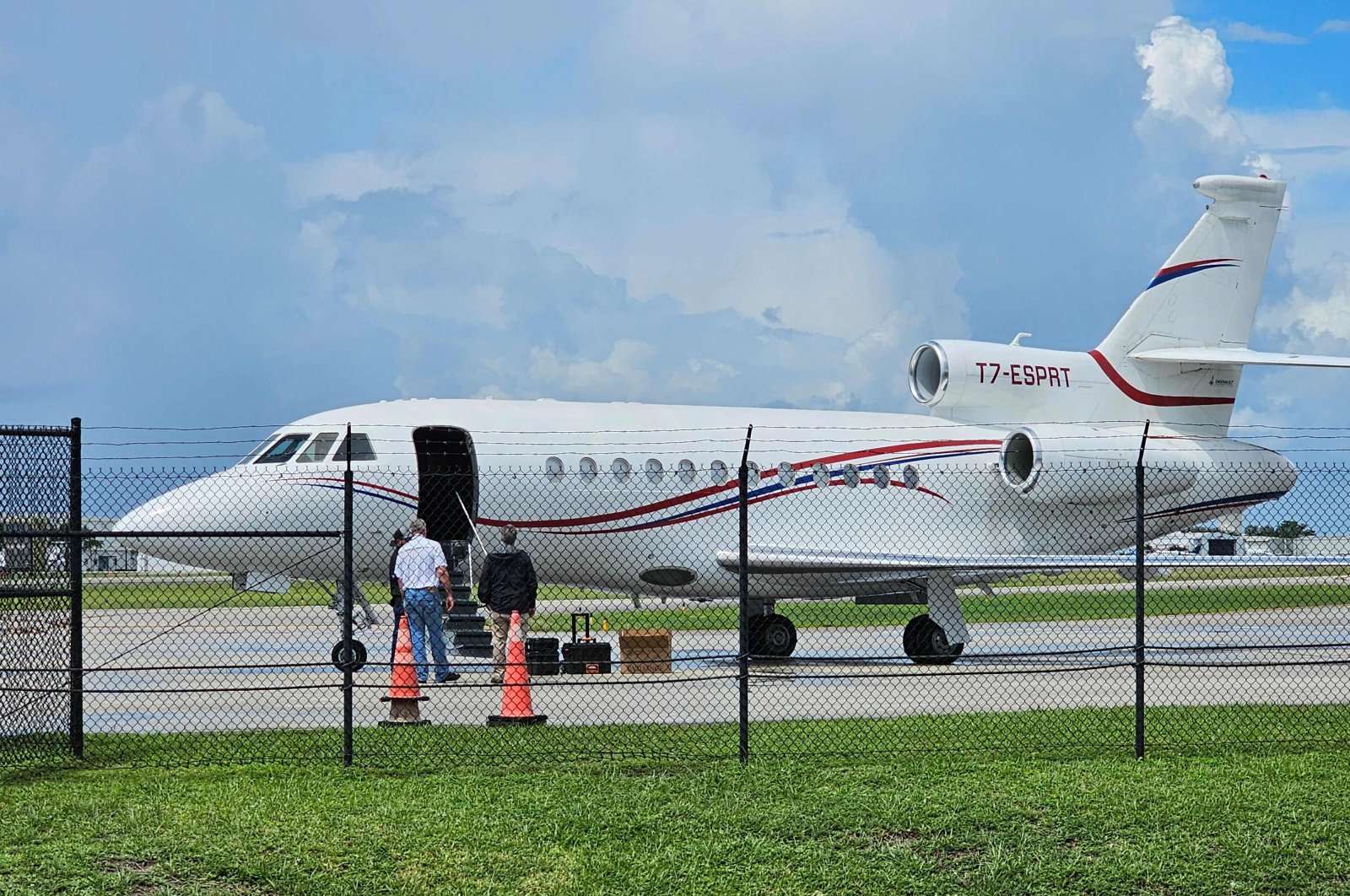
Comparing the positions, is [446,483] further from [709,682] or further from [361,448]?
[709,682]

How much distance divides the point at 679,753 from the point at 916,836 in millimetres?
2778

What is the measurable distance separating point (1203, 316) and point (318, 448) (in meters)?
15.1

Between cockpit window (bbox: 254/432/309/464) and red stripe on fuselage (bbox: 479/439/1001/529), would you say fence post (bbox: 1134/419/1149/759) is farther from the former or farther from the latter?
cockpit window (bbox: 254/432/309/464)

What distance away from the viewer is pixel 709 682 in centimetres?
1855

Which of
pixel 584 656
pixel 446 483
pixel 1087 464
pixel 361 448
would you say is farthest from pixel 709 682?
pixel 1087 464

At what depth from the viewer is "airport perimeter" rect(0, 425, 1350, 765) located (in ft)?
36.7

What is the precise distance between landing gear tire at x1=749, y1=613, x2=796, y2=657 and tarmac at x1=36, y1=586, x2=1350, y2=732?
0.81 ft

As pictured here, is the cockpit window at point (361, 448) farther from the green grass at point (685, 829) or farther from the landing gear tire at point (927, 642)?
the green grass at point (685, 829)

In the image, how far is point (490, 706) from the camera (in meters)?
14.6

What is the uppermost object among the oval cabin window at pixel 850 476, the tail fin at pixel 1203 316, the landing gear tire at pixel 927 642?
the tail fin at pixel 1203 316

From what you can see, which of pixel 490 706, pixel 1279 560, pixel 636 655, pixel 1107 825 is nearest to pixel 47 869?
pixel 1107 825

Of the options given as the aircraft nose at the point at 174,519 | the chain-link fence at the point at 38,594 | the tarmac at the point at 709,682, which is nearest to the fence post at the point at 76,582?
the chain-link fence at the point at 38,594

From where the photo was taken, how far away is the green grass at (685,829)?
312 inches

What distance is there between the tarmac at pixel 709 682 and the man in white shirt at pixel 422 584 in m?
0.53
